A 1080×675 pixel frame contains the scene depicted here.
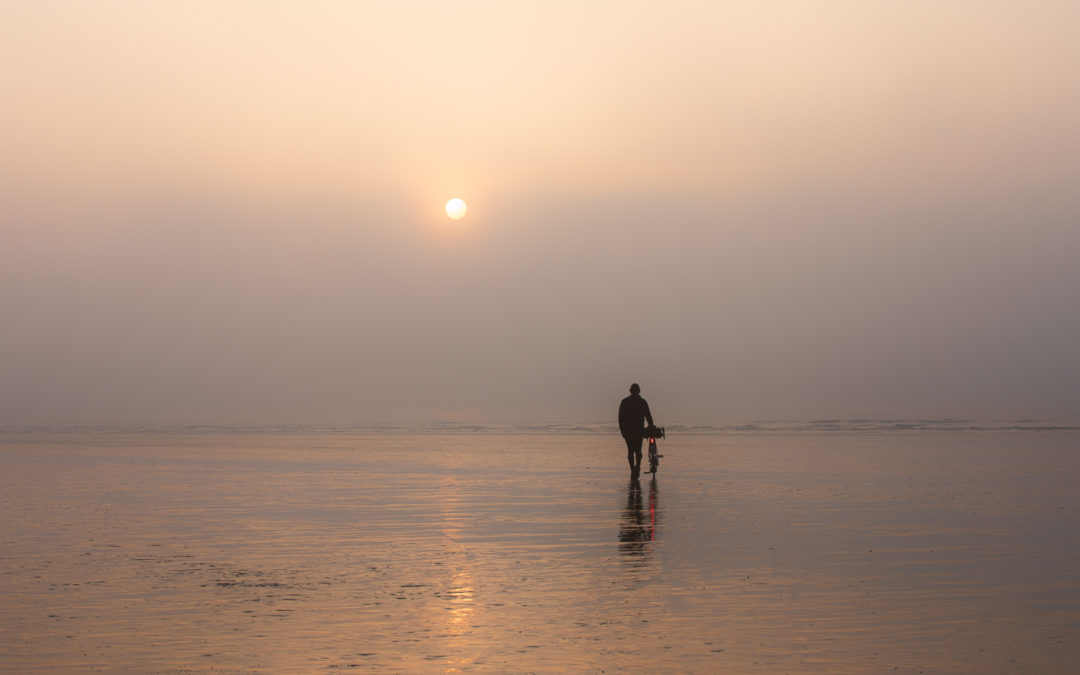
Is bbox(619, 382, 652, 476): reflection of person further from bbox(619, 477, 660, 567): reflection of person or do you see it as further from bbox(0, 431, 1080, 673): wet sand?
bbox(619, 477, 660, 567): reflection of person

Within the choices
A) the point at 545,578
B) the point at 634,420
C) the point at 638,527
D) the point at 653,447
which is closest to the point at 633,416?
the point at 634,420

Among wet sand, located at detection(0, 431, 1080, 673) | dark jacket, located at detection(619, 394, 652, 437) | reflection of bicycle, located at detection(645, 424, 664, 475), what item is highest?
dark jacket, located at detection(619, 394, 652, 437)

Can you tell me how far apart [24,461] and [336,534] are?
25.9m

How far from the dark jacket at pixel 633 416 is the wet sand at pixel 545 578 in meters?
3.76

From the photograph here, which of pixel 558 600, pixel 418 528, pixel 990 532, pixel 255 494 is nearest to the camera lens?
pixel 558 600

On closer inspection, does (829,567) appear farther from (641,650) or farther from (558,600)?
(641,650)

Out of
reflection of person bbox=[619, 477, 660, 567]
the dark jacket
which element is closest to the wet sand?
reflection of person bbox=[619, 477, 660, 567]

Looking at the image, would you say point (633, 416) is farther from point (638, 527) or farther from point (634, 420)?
point (638, 527)

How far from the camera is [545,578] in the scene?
1088 cm

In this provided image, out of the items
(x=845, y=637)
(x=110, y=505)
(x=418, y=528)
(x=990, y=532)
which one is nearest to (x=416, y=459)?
(x=110, y=505)

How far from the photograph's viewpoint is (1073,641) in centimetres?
785

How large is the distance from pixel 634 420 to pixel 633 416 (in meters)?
0.11

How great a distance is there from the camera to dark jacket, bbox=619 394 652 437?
27.1 metres

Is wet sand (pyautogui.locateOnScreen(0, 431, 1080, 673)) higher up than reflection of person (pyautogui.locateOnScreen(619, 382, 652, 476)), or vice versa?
reflection of person (pyautogui.locateOnScreen(619, 382, 652, 476))
